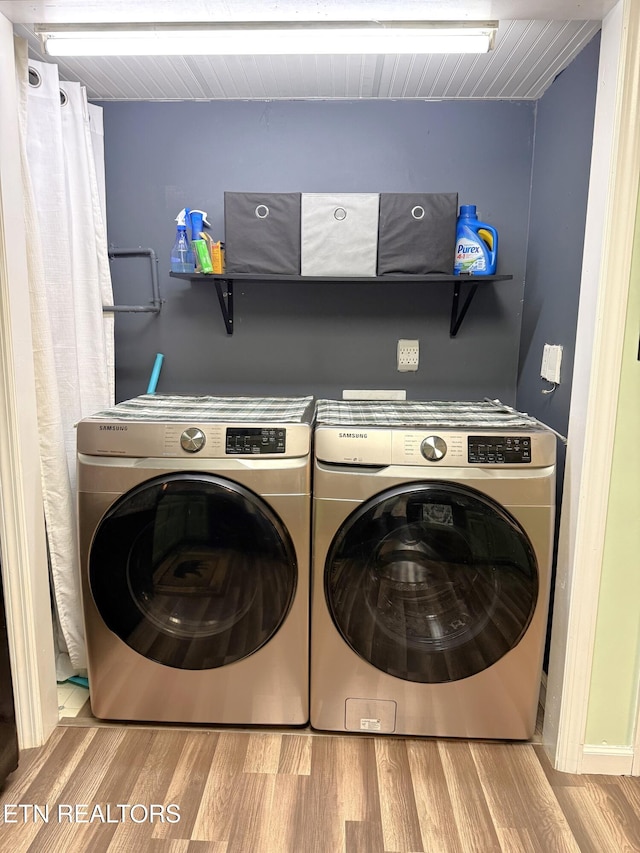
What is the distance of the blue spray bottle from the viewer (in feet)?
6.95

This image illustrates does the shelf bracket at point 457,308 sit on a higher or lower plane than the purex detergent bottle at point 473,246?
lower

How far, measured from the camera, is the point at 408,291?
2.29 m

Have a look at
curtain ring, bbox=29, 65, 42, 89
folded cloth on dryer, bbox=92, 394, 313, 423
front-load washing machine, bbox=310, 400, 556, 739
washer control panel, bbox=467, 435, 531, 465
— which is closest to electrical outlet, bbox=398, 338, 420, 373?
folded cloth on dryer, bbox=92, 394, 313, 423

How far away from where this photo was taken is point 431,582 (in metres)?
1.66

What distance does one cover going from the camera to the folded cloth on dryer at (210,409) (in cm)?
172

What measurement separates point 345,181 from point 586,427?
1330 mm

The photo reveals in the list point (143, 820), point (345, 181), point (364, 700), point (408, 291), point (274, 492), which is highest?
point (345, 181)

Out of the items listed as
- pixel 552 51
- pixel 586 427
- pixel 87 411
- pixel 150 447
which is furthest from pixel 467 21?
pixel 87 411

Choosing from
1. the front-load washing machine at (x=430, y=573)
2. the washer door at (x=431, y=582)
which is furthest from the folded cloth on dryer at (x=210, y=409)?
the washer door at (x=431, y=582)

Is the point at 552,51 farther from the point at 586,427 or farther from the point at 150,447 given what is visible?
the point at 150,447

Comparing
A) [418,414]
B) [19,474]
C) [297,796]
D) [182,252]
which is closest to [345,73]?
[182,252]

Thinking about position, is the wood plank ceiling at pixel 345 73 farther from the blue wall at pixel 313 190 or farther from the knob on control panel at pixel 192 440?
the knob on control panel at pixel 192 440

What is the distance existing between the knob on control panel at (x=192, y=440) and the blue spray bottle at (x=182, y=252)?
0.76 metres

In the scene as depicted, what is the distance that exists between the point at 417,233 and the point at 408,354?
1.61 ft
